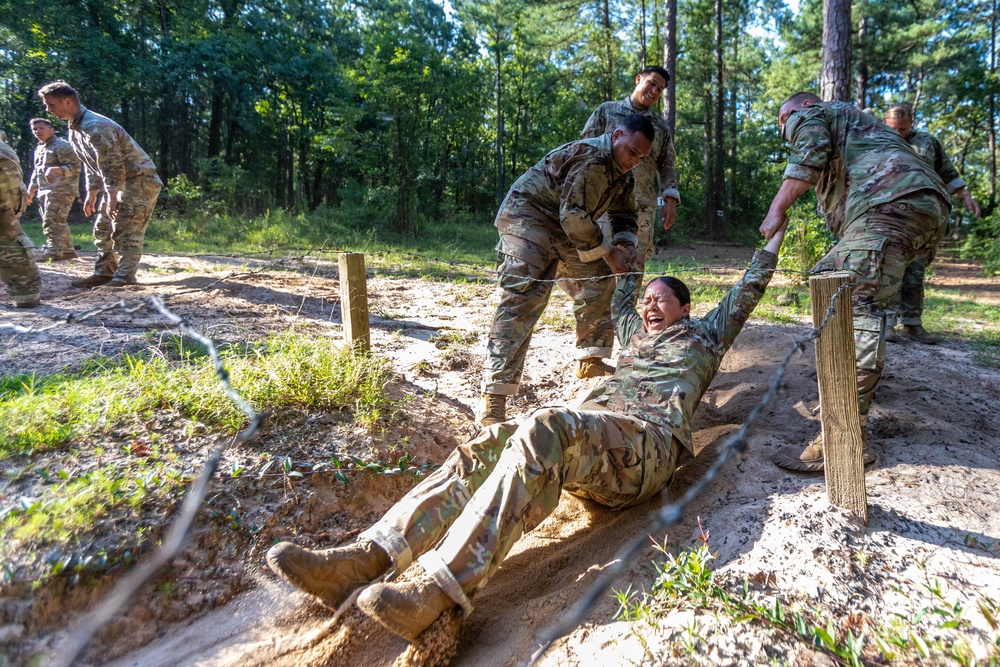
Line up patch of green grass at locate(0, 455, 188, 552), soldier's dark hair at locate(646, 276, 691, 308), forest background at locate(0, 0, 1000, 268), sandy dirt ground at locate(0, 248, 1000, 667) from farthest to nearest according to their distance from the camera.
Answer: forest background at locate(0, 0, 1000, 268), soldier's dark hair at locate(646, 276, 691, 308), patch of green grass at locate(0, 455, 188, 552), sandy dirt ground at locate(0, 248, 1000, 667)

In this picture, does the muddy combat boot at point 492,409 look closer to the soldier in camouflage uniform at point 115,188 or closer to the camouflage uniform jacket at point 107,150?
the soldier in camouflage uniform at point 115,188

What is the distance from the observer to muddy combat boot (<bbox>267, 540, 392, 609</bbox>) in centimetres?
224

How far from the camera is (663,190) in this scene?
216 inches

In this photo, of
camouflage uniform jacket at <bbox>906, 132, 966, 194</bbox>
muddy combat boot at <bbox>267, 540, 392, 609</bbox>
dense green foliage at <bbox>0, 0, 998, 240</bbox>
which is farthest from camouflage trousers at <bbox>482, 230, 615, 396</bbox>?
dense green foliage at <bbox>0, 0, 998, 240</bbox>

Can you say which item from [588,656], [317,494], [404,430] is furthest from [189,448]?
[588,656]

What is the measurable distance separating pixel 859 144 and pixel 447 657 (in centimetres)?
340

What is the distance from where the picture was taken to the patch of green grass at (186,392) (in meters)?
3.13

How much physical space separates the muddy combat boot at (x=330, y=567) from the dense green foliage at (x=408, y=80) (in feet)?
46.7

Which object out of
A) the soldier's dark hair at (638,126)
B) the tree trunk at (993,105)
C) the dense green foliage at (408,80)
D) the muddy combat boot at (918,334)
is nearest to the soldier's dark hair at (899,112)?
the muddy combat boot at (918,334)

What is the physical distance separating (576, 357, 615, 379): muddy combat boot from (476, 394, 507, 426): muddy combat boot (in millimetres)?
945

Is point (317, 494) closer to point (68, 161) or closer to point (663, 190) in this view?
point (663, 190)

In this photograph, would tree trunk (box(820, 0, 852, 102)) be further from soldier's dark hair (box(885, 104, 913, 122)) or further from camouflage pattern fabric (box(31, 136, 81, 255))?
camouflage pattern fabric (box(31, 136, 81, 255))

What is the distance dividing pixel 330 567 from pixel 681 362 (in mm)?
1979

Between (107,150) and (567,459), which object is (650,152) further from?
(107,150)
